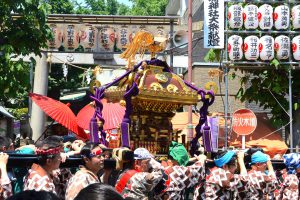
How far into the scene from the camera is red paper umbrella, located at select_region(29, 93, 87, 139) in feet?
36.2

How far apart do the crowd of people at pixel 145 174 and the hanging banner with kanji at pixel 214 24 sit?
20.0 feet

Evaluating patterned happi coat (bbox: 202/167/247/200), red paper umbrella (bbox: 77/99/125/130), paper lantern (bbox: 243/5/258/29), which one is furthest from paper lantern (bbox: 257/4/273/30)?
patterned happi coat (bbox: 202/167/247/200)

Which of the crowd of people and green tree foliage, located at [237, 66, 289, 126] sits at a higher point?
green tree foliage, located at [237, 66, 289, 126]

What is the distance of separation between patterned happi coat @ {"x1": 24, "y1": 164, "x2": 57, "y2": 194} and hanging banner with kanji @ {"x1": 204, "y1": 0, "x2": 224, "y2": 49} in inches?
378

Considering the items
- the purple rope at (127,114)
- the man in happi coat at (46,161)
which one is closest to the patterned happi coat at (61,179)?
the man in happi coat at (46,161)

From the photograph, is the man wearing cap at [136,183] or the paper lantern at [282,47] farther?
the paper lantern at [282,47]

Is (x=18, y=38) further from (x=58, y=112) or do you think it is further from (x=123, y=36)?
(x=123, y=36)

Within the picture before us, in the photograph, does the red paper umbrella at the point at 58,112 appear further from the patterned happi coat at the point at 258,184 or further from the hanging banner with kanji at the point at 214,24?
the patterned happi coat at the point at 258,184

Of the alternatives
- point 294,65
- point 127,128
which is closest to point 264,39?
point 294,65

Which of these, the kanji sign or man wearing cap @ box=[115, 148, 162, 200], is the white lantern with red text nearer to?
the kanji sign

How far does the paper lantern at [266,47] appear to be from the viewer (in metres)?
13.8

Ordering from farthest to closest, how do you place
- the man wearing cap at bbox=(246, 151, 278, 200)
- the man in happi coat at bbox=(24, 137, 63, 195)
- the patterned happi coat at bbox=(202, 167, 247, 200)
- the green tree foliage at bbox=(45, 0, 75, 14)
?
the green tree foliage at bbox=(45, 0, 75, 14), the man wearing cap at bbox=(246, 151, 278, 200), the patterned happi coat at bbox=(202, 167, 247, 200), the man in happi coat at bbox=(24, 137, 63, 195)

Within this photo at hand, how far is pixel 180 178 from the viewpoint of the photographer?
705cm

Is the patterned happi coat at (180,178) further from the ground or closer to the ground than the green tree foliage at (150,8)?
closer to the ground
